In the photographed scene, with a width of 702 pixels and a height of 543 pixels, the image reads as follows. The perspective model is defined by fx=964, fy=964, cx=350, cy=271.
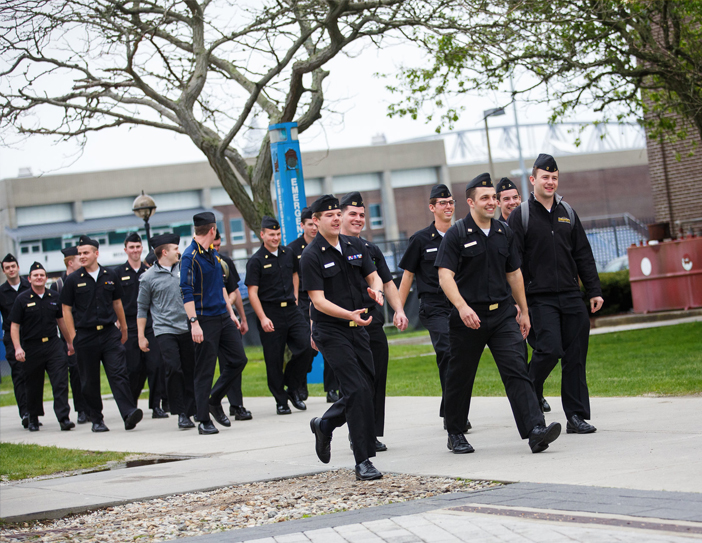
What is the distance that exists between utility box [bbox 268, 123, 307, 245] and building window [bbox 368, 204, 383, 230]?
55.6m

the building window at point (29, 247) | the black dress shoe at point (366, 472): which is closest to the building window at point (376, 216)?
the building window at point (29, 247)

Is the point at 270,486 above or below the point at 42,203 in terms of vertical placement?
below

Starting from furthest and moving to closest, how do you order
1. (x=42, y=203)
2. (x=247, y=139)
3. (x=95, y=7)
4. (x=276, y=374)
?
(x=42, y=203) < (x=247, y=139) < (x=95, y=7) < (x=276, y=374)

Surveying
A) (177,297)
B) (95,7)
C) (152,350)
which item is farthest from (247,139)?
(177,297)

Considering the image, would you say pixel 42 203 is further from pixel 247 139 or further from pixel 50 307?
pixel 50 307

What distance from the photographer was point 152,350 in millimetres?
12867

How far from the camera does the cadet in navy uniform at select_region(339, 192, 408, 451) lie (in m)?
7.55

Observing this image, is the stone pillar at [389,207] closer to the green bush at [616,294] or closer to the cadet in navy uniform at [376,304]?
the green bush at [616,294]

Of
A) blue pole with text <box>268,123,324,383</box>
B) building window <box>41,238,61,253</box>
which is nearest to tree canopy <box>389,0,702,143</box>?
A: blue pole with text <box>268,123,324,383</box>

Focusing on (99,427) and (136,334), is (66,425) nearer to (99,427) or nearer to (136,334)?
(99,427)

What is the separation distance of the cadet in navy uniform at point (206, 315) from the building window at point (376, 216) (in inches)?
2399

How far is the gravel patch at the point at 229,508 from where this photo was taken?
18.2ft

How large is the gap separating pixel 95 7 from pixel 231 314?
7.56m

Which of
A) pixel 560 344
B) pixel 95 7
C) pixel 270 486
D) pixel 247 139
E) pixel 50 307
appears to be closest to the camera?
pixel 270 486
